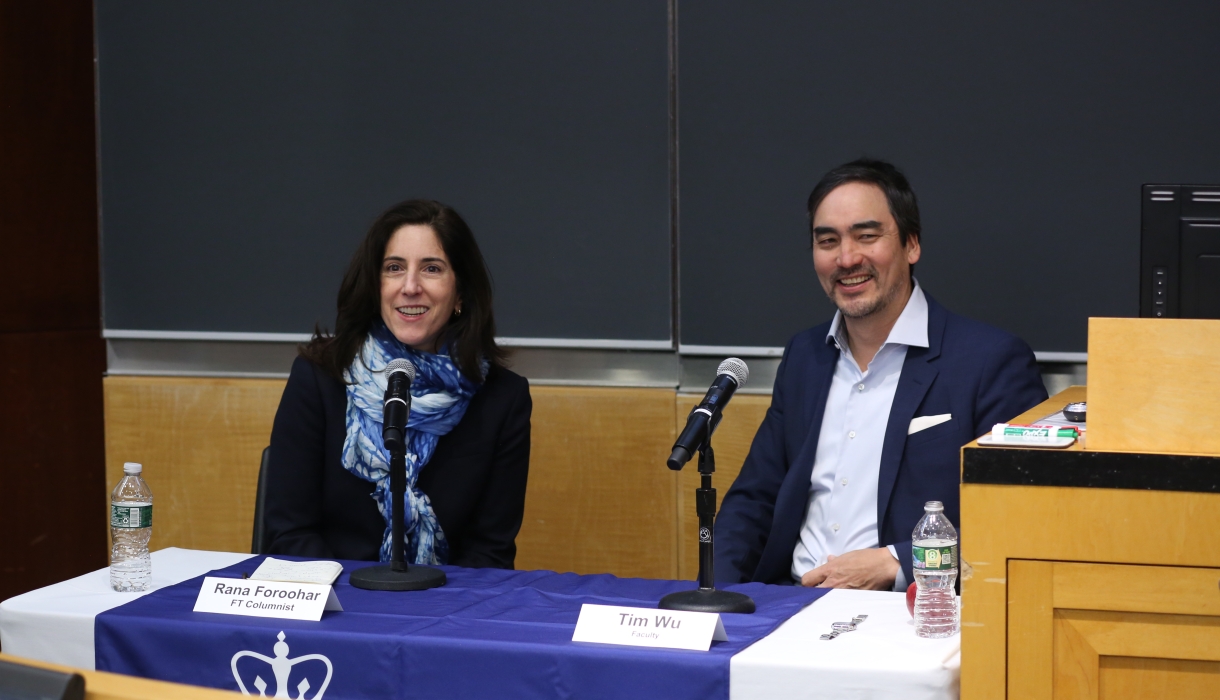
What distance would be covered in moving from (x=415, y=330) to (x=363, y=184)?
105cm

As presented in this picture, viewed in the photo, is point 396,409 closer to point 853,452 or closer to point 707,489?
point 707,489

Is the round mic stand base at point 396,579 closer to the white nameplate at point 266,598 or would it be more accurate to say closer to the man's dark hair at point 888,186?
the white nameplate at point 266,598

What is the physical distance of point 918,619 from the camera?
171cm

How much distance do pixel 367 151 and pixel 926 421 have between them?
198 cm

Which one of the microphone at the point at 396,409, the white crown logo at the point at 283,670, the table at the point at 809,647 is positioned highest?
the microphone at the point at 396,409

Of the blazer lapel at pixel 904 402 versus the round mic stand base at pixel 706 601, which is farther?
the blazer lapel at pixel 904 402

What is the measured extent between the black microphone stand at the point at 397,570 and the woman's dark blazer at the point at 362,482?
56 centimetres

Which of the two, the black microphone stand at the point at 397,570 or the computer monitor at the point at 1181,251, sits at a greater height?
the computer monitor at the point at 1181,251

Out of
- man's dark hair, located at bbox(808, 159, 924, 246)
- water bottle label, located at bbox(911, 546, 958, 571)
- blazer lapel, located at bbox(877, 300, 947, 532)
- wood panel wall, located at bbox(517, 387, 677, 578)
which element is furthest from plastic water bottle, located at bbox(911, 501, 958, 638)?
wood panel wall, located at bbox(517, 387, 677, 578)

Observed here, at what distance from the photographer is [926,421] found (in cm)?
247

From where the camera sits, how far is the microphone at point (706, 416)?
66.8 inches

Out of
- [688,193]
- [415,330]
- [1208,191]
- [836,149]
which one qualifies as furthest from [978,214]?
[415,330]

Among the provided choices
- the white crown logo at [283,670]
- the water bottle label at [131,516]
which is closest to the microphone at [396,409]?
the white crown logo at [283,670]

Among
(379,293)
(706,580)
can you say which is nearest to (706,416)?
(706,580)
